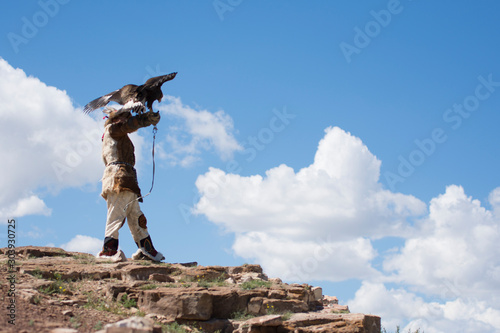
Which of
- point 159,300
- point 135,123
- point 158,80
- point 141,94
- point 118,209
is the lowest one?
point 159,300

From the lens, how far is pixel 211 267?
12.6m

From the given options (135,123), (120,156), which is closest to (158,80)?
(135,123)

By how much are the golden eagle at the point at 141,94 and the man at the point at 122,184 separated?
0.77 feet

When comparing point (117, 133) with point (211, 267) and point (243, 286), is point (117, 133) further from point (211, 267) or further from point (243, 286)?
point (243, 286)

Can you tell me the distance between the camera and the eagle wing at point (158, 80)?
43.1ft

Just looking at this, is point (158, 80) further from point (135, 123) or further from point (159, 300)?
point (159, 300)

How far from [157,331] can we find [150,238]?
6628 mm

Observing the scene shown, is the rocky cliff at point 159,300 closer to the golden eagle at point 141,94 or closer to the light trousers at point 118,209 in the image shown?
the light trousers at point 118,209

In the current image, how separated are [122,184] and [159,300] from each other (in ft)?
12.9

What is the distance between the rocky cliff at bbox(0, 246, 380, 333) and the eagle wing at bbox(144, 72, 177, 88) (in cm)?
424

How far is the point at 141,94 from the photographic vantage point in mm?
13094

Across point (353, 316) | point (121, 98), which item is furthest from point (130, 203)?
point (353, 316)

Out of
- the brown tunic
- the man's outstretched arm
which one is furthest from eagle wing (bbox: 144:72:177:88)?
the brown tunic

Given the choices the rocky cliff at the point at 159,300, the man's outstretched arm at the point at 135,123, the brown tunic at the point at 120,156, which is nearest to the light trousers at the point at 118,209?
the brown tunic at the point at 120,156
